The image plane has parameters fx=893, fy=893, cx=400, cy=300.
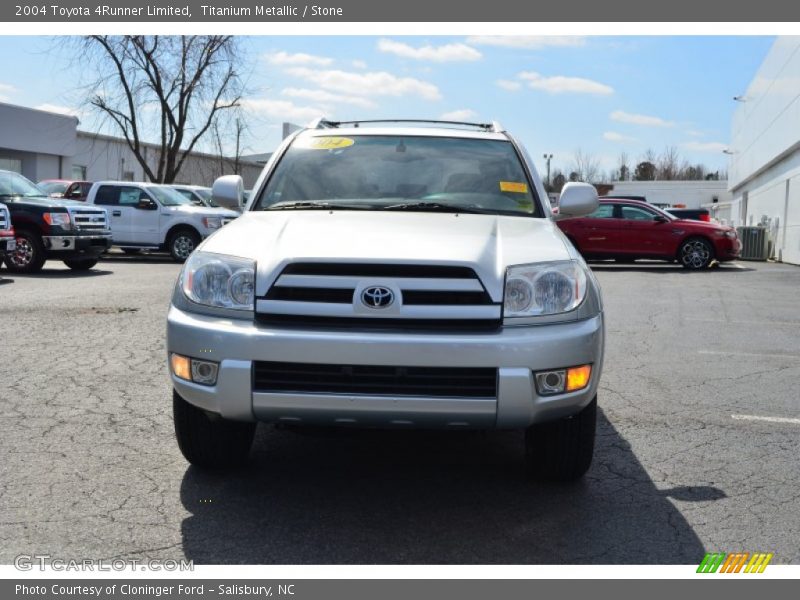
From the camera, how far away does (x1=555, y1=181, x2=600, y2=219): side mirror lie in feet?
17.6

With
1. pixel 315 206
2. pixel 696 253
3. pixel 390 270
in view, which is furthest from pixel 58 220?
pixel 696 253

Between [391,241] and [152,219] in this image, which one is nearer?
[391,241]

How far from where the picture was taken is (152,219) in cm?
2011

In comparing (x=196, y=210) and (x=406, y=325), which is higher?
(x=196, y=210)

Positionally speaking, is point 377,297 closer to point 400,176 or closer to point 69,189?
point 400,176

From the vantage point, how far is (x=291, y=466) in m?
4.61

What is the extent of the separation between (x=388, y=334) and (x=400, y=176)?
5.62 feet

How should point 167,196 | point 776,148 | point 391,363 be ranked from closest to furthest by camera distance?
point 391,363 < point 167,196 < point 776,148

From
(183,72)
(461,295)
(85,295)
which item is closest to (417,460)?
(461,295)

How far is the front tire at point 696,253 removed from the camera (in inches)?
822

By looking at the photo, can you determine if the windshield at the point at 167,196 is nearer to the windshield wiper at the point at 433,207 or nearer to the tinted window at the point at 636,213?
the tinted window at the point at 636,213

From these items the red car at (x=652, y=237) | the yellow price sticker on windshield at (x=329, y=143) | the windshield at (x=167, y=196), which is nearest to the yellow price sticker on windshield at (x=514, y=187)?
the yellow price sticker on windshield at (x=329, y=143)

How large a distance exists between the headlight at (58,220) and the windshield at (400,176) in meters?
11.7

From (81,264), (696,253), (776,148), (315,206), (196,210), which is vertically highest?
(776,148)
